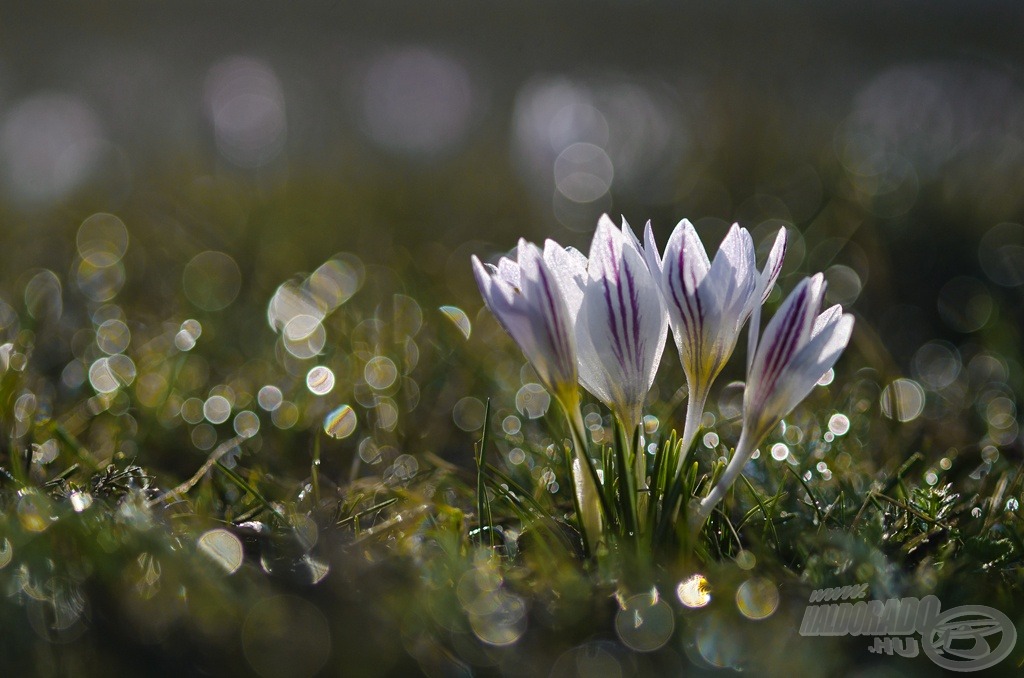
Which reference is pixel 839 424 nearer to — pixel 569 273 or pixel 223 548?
pixel 569 273

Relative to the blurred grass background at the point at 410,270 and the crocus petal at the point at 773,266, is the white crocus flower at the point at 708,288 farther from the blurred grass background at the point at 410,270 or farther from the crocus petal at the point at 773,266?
the blurred grass background at the point at 410,270

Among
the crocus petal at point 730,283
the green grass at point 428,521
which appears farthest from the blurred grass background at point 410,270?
the crocus petal at point 730,283

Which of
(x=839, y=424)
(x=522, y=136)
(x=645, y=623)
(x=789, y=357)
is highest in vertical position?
(x=789, y=357)

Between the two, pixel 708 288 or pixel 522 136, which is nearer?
pixel 708 288

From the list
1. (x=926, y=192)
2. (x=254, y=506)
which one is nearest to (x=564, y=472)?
(x=254, y=506)

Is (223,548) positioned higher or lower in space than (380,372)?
higher

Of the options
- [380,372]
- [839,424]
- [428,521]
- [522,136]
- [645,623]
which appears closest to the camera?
[645,623]

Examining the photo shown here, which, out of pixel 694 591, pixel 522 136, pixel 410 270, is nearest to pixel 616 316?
pixel 694 591

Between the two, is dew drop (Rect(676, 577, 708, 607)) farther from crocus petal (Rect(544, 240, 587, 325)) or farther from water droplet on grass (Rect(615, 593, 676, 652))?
crocus petal (Rect(544, 240, 587, 325))
